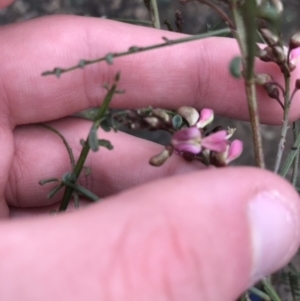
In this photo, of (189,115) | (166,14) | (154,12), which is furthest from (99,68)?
(166,14)

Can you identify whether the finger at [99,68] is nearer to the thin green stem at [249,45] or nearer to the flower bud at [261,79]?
the flower bud at [261,79]

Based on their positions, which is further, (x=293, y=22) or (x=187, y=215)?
(x=293, y=22)

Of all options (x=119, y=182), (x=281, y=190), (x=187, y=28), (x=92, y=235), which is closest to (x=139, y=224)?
(x=92, y=235)

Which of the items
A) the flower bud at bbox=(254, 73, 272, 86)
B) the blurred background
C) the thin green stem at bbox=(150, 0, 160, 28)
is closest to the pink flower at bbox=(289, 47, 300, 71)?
the flower bud at bbox=(254, 73, 272, 86)

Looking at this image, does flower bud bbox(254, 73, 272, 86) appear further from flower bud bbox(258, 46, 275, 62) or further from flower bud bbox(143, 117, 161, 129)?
flower bud bbox(143, 117, 161, 129)

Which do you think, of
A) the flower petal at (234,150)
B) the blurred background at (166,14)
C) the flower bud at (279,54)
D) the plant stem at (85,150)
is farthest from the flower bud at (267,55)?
the blurred background at (166,14)

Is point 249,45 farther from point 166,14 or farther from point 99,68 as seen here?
point 166,14

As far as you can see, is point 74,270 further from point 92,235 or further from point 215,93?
point 215,93
